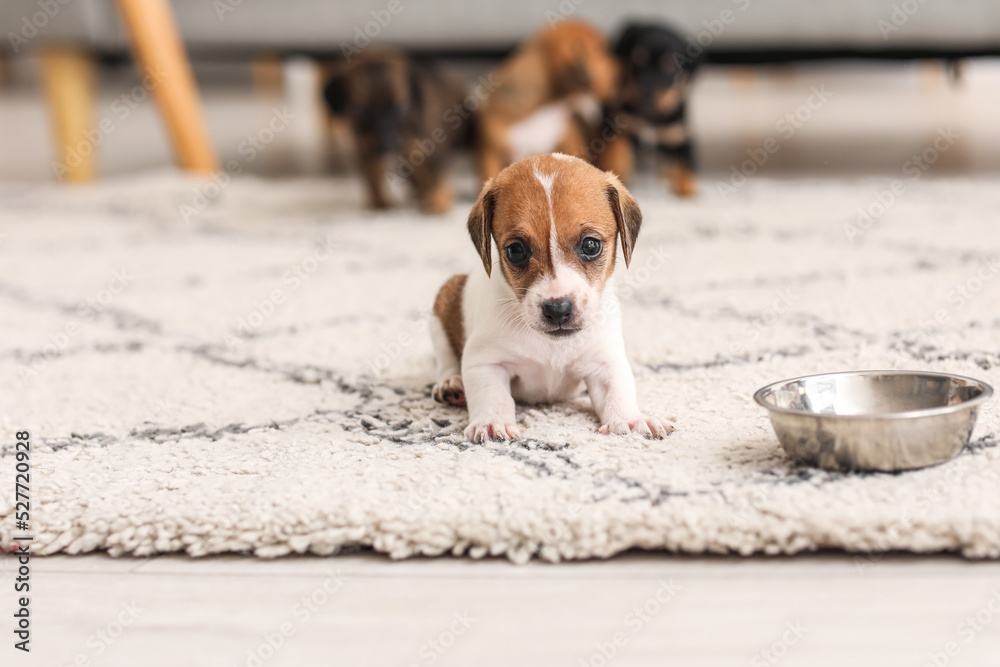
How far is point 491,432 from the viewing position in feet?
3.60

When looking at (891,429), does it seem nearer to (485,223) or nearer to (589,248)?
(589,248)

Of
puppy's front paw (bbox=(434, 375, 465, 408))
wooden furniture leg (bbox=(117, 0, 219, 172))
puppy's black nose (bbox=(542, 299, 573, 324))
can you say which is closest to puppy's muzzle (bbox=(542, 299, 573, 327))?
puppy's black nose (bbox=(542, 299, 573, 324))

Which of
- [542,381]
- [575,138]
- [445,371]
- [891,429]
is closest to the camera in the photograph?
[891,429]

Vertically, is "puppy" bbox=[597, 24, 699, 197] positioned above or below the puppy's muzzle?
above

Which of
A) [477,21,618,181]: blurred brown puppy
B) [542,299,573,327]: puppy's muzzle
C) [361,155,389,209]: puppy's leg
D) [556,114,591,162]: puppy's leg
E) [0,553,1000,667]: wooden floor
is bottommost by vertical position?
[0,553,1000,667]: wooden floor

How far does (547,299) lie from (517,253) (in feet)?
0.25

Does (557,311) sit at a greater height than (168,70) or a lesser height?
lesser

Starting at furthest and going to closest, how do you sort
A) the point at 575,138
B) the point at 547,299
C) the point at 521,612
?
the point at 575,138, the point at 547,299, the point at 521,612

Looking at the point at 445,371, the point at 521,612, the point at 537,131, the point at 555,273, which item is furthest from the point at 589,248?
the point at 537,131

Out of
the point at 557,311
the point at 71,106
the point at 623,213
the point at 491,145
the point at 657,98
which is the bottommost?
the point at 557,311

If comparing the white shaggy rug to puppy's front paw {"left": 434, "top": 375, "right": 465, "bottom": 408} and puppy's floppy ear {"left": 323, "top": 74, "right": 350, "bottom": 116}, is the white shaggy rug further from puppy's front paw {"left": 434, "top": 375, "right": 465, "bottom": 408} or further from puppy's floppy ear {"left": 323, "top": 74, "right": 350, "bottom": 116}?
puppy's floppy ear {"left": 323, "top": 74, "right": 350, "bottom": 116}

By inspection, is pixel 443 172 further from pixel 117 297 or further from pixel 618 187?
pixel 618 187

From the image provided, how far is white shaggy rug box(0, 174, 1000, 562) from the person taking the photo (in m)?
0.88

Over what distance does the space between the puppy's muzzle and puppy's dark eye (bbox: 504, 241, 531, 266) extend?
7cm
